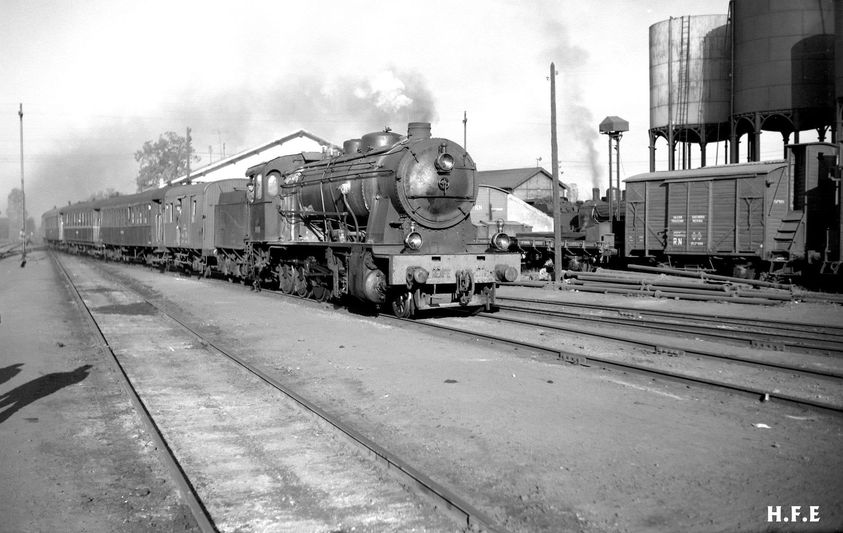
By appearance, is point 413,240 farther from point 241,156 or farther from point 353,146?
point 241,156

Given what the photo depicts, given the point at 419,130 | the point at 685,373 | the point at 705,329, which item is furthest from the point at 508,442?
the point at 419,130

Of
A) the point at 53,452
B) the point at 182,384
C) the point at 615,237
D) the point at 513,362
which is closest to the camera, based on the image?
the point at 53,452

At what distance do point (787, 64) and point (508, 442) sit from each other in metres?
32.1

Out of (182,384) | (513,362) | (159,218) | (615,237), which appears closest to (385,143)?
(513,362)

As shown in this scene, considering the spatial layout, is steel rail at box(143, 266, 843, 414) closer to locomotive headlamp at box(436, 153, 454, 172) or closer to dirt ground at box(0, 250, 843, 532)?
dirt ground at box(0, 250, 843, 532)

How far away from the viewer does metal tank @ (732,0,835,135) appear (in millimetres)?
31000

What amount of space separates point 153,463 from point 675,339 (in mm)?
8537

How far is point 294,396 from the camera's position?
23.7 feet

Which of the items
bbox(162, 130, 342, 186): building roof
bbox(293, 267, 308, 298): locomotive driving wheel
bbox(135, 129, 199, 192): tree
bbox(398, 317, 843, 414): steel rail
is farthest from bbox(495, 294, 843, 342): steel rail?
bbox(135, 129, 199, 192): tree

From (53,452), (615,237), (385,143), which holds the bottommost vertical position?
(53,452)

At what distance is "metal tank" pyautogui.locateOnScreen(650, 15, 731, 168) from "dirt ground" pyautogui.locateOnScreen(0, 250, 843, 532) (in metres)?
29.6

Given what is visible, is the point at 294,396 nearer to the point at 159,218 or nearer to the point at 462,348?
the point at 462,348

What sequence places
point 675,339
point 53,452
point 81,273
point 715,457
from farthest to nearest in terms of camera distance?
point 81,273 → point 675,339 → point 53,452 → point 715,457

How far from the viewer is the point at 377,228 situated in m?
13.0
